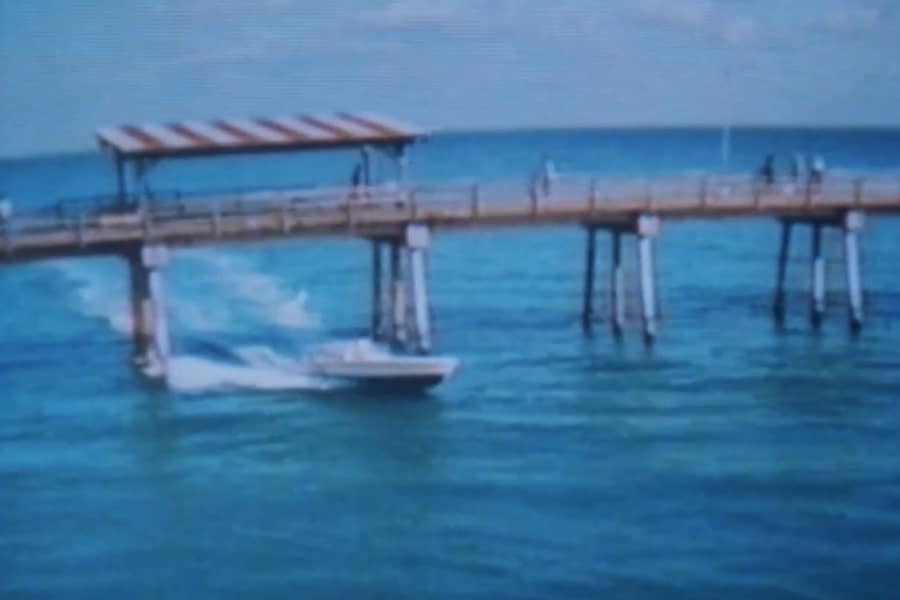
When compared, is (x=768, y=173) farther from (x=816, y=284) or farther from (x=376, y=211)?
A: (x=376, y=211)

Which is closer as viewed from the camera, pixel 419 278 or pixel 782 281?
pixel 419 278

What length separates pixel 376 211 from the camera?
39.3 feet

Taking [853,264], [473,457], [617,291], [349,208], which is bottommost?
[473,457]

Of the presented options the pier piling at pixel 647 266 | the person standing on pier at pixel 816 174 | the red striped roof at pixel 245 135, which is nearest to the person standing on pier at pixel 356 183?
the red striped roof at pixel 245 135

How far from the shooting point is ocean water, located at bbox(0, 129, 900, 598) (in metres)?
7.50

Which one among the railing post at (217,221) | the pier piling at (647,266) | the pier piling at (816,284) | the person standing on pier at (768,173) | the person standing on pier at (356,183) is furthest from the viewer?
the pier piling at (816,284)

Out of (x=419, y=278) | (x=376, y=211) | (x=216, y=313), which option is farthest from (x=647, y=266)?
(x=216, y=313)

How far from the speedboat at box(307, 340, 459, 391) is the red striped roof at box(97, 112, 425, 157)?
5.34 feet

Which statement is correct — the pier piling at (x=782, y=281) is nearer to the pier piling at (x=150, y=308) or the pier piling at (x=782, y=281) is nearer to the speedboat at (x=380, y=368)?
the speedboat at (x=380, y=368)

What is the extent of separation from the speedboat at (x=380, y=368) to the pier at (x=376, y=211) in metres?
0.68

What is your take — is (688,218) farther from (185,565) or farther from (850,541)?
(185,565)

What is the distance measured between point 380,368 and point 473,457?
2.04 m

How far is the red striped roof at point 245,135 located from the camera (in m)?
10.9

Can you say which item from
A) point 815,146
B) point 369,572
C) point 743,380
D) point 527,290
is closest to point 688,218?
point 743,380
